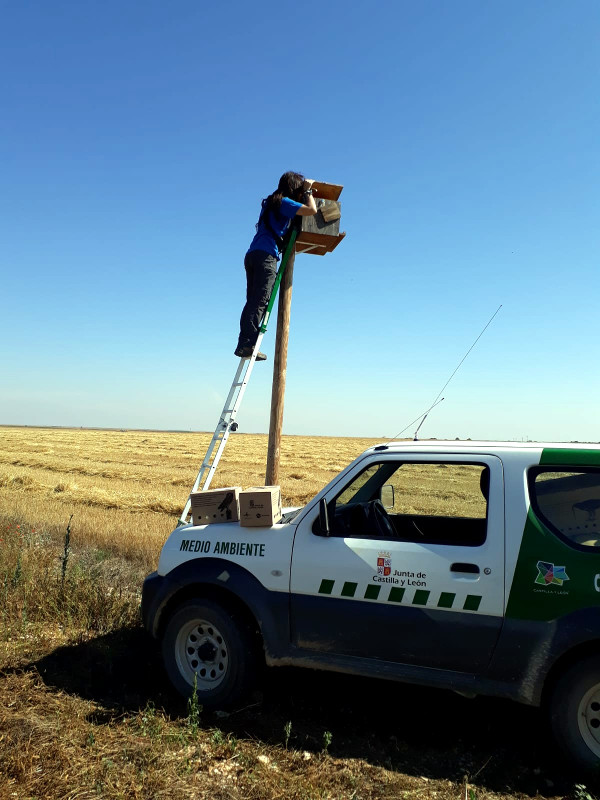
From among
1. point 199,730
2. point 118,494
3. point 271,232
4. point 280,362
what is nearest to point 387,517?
point 199,730

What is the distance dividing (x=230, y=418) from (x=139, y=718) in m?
2.89

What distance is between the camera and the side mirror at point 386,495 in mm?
4953

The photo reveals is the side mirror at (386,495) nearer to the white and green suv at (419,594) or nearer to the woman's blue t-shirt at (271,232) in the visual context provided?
the white and green suv at (419,594)

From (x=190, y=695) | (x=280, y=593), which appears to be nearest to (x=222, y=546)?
(x=280, y=593)

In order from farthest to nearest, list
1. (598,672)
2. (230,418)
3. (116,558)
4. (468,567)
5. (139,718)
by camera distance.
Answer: (116,558) < (230,418) < (139,718) < (468,567) < (598,672)

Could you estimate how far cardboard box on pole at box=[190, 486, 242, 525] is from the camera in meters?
4.62

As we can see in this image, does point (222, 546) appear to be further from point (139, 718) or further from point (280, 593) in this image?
point (139, 718)

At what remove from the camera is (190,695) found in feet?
13.7

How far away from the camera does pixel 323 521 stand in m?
4.02

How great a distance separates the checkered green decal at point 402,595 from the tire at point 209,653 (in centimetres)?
72

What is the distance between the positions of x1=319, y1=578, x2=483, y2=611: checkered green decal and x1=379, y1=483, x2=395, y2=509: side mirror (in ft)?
3.81

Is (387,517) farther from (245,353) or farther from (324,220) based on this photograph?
(324,220)

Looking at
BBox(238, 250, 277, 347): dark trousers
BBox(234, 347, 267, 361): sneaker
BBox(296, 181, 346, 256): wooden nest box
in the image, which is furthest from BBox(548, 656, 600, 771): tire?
BBox(296, 181, 346, 256): wooden nest box

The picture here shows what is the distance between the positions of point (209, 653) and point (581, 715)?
7.87ft
